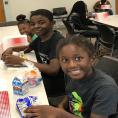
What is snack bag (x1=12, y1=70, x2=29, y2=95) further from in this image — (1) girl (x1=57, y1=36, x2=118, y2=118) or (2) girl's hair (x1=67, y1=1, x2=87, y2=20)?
(2) girl's hair (x1=67, y1=1, x2=87, y2=20)

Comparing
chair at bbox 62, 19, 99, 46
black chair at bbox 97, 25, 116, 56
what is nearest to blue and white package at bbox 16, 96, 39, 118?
black chair at bbox 97, 25, 116, 56

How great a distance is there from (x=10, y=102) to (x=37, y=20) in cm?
81

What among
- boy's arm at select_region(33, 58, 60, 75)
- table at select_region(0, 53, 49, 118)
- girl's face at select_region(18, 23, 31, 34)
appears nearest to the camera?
table at select_region(0, 53, 49, 118)

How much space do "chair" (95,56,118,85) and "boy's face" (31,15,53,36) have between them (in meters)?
0.51

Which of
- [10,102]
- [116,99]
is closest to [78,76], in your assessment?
[116,99]

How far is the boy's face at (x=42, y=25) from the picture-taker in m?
2.00

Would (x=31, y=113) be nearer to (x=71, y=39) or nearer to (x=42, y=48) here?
(x=71, y=39)

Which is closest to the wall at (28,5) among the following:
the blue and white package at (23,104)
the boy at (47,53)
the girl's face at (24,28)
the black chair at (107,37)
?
the black chair at (107,37)

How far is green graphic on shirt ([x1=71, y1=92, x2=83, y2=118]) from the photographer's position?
1.39 m

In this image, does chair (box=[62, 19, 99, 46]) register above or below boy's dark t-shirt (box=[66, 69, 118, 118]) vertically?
below

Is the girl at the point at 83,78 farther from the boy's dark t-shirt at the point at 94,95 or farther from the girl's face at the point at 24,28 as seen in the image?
the girl's face at the point at 24,28

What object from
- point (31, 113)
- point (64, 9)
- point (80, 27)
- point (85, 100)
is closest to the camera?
point (31, 113)

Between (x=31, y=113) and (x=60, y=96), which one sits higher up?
(x=31, y=113)

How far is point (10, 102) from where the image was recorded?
1362mm
